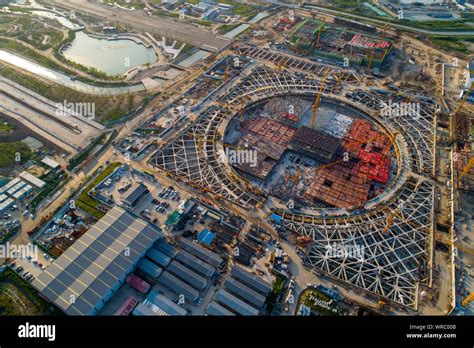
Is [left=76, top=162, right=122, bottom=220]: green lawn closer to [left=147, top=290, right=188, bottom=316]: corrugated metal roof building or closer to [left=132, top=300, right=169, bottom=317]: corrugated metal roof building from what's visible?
[left=147, top=290, right=188, bottom=316]: corrugated metal roof building

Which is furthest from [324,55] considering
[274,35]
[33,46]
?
[33,46]

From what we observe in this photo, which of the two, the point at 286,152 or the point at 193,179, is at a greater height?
the point at 286,152

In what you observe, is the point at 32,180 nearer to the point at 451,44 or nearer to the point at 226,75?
the point at 226,75

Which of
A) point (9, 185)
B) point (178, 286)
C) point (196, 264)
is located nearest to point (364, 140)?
point (196, 264)

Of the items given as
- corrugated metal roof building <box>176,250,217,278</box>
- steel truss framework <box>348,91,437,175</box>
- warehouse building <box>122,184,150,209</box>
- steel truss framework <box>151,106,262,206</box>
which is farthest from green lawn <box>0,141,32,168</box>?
steel truss framework <box>348,91,437,175</box>

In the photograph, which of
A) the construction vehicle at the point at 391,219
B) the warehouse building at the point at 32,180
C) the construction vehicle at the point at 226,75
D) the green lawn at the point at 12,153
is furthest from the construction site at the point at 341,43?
the warehouse building at the point at 32,180

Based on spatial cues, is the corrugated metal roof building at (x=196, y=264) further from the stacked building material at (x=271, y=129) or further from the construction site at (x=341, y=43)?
the construction site at (x=341, y=43)

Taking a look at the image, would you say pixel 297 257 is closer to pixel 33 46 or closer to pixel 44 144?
pixel 44 144
